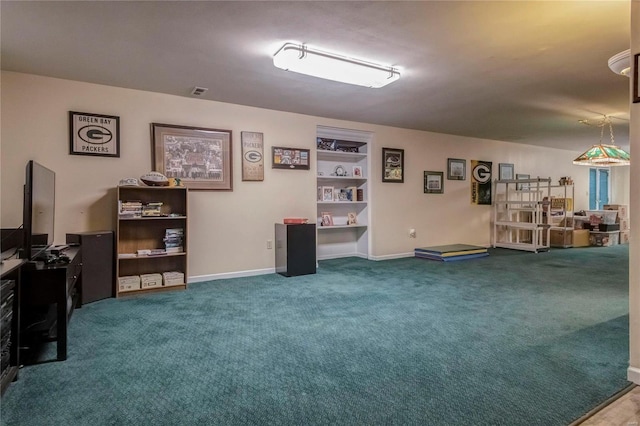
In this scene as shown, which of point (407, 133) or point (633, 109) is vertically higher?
point (407, 133)

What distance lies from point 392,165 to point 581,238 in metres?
5.04

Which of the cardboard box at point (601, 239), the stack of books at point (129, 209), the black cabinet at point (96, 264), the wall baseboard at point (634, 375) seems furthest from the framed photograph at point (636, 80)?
the cardboard box at point (601, 239)

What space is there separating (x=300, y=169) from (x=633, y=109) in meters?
3.75

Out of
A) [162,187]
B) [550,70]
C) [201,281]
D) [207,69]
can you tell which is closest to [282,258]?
[201,281]

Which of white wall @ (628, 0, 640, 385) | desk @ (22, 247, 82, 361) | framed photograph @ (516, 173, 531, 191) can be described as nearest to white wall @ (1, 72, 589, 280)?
framed photograph @ (516, 173, 531, 191)

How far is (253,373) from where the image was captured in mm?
1984

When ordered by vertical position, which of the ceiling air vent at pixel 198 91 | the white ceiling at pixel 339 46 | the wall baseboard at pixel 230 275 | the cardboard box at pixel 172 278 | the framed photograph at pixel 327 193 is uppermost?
the ceiling air vent at pixel 198 91

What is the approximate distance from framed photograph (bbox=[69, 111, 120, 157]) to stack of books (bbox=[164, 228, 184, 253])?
1.03 metres

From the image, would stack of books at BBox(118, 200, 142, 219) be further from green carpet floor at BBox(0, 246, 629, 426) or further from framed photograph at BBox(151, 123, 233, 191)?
green carpet floor at BBox(0, 246, 629, 426)

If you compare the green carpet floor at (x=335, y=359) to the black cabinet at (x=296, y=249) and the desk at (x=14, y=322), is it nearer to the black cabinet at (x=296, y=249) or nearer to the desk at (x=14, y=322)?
the desk at (x=14, y=322)

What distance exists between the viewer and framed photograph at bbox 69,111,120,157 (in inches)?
144

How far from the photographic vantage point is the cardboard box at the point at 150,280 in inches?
148

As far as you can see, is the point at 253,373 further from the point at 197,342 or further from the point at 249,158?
the point at 249,158

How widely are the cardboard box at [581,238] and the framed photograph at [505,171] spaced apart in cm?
188
